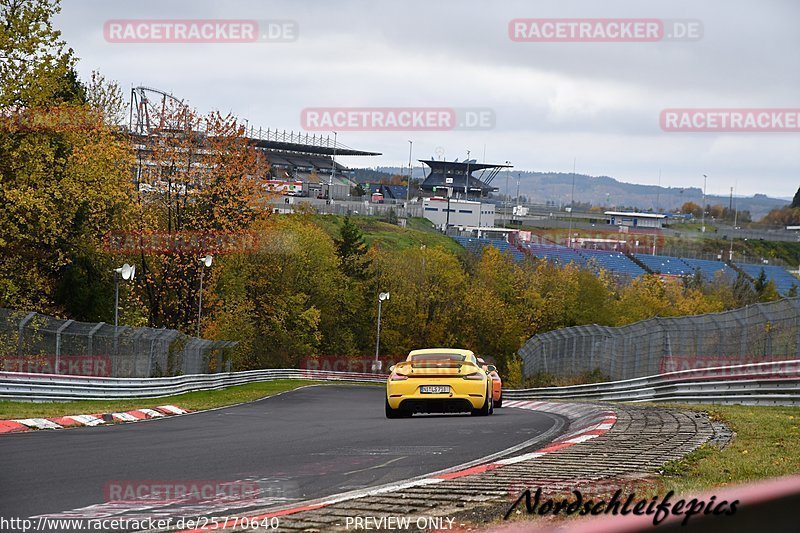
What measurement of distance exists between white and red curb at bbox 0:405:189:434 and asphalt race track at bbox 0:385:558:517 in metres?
1.35

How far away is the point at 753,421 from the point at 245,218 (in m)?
35.2

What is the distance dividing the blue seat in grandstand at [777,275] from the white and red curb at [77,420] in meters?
130

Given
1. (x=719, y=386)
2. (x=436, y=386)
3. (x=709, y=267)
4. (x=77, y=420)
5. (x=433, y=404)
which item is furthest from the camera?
(x=709, y=267)

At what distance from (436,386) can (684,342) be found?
9.81 m

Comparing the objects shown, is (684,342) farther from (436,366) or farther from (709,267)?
(709,267)

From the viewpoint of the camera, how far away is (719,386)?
22.4 meters

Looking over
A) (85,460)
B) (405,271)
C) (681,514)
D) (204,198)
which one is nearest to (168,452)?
(85,460)

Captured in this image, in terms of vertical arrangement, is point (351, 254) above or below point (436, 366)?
above

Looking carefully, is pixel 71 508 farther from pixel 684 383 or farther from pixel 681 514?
pixel 684 383

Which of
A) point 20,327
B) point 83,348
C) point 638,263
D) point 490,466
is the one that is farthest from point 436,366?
point 638,263

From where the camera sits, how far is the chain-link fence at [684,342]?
19.8 metres

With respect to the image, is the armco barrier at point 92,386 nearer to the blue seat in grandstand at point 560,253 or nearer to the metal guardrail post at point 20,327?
the metal guardrail post at point 20,327

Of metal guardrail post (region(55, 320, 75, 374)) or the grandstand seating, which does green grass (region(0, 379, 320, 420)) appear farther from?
the grandstand seating

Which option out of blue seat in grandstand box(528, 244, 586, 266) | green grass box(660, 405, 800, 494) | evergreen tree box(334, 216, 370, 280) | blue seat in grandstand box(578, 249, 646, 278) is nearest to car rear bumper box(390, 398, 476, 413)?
green grass box(660, 405, 800, 494)
